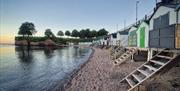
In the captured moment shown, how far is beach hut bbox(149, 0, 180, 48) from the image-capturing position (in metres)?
10.2

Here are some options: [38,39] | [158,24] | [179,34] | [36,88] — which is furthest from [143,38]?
[38,39]

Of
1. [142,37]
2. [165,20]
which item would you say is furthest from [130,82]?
[142,37]

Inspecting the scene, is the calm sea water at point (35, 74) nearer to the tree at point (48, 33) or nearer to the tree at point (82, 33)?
the tree at point (82, 33)

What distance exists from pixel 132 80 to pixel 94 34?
132533 millimetres

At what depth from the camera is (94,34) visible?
5600 inches

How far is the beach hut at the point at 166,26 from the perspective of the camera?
10163mm

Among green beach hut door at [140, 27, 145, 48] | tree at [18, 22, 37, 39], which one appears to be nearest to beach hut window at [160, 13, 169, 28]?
green beach hut door at [140, 27, 145, 48]

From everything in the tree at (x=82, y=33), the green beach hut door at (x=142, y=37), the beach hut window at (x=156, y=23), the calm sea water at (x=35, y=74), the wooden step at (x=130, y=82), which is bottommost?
the calm sea water at (x=35, y=74)

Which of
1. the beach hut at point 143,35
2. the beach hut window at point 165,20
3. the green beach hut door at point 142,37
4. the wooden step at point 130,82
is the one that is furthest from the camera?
the green beach hut door at point 142,37

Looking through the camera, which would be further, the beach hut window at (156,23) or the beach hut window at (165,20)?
the beach hut window at (156,23)

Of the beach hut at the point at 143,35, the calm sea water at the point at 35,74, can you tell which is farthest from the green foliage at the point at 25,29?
the beach hut at the point at 143,35

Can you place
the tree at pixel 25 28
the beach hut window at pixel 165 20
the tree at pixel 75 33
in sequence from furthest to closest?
the tree at pixel 75 33 < the tree at pixel 25 28 < the beach hut window at pixel 165 20

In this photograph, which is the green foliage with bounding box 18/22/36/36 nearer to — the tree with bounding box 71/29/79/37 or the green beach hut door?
the tree with bounding box 71/29/79/37

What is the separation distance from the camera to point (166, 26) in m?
11.5
